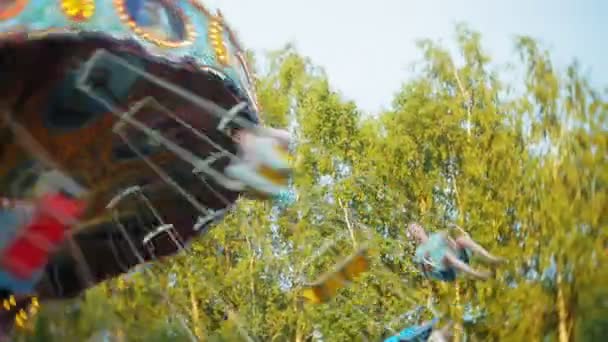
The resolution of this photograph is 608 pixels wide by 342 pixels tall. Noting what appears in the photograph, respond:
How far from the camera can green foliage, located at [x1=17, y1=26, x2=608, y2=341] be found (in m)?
14.2

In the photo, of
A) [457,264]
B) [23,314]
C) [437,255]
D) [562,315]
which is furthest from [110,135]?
[562,315]

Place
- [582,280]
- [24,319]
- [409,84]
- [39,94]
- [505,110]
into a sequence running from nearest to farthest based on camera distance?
[39,94] < [24,319] < [582,280] < [505,110] < [409,84]

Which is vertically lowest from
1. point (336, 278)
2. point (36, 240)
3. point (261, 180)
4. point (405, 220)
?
point (36, 240)

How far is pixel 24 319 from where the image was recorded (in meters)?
10.7

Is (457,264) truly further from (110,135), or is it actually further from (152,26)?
(152,26)

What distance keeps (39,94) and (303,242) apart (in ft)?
41.8

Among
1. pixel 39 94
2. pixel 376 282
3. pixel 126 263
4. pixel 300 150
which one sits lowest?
pixel 126 263

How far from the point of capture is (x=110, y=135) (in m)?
9.88

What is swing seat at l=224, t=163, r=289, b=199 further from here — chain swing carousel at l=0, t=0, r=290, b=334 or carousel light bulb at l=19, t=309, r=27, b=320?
carousel light bulb at l=19, t=309, r=27, b=320

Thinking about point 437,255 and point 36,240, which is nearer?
point 36,240

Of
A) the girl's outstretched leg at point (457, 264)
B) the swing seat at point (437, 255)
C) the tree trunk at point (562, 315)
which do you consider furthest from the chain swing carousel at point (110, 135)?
the tree trunk at point (562, 315)

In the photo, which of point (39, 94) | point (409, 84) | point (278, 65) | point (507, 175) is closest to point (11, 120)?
point (39, 94)

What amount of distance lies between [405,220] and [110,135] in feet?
37.7

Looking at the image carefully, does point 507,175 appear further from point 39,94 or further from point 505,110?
point 39,94
